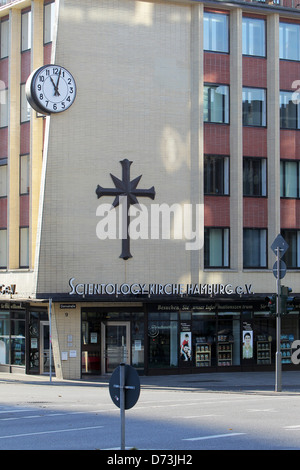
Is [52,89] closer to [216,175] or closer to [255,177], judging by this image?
[216,175]

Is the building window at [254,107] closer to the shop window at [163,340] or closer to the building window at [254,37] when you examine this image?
the building window at [254,37]

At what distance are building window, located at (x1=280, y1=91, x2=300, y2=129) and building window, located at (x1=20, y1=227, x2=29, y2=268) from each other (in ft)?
42.1

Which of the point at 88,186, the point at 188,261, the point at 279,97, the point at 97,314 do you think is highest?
the point at 279,97

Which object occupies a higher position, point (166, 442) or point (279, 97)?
point (279, 97)

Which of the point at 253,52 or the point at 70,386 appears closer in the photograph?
the point at 70,386

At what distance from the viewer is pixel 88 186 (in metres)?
33.1

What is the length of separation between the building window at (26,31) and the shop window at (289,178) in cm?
1304

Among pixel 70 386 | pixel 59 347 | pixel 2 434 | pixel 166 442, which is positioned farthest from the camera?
pixel 59 347

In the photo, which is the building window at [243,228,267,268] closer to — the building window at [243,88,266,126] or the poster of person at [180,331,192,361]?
the poster of person at [180,331,192,361]

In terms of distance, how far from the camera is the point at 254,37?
119ft

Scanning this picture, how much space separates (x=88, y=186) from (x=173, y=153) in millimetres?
4135
